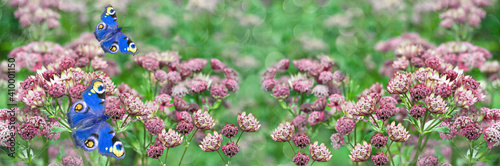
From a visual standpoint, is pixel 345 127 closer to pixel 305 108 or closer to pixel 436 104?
pixel 305 108

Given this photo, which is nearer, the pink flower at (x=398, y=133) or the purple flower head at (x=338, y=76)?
the pink flower at (x=398, y=133)

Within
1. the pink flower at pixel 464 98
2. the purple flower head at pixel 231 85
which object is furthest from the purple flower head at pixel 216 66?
the pink flower at pixel 464 98

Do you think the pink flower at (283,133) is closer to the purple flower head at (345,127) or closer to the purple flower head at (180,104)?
the purple flower head at (345,127)

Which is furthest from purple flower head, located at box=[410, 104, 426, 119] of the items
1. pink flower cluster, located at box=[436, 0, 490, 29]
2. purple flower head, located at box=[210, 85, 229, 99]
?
pink flower cluster, located at box=[436, 0, 490, 29]

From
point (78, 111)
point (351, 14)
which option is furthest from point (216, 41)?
point (78, 111)

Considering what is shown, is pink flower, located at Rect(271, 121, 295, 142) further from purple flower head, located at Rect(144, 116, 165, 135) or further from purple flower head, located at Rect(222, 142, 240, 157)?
purple flower head, located at Rect(144, 116, 165, 135)
